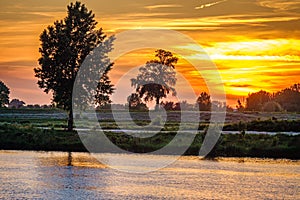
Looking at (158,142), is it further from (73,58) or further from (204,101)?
(204,101)

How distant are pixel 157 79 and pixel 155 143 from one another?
64.5 metres

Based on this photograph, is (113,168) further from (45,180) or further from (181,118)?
(181,118)

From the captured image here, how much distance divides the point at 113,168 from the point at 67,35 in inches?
1037

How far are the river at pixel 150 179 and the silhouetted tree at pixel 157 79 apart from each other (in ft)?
219

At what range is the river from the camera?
131 ft

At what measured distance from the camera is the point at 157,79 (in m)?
128

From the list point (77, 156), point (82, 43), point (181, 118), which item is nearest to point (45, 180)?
point (77, 156)

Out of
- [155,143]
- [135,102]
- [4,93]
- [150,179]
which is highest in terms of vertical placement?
[4,93]

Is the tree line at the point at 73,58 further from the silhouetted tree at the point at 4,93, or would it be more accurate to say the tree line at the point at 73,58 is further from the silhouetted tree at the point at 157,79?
the silhouetted tree at the point at 4,93

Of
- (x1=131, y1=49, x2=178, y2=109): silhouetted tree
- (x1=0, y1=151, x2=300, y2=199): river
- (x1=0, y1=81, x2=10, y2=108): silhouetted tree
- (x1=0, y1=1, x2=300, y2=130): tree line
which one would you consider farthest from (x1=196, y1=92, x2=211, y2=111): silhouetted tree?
(x1=0, y1=151, x2=300, y2=199): river

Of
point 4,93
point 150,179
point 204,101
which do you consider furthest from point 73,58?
point 4,93

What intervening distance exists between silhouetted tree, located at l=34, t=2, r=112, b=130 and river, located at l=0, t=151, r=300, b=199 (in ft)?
55.7

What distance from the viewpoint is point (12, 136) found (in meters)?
67.3

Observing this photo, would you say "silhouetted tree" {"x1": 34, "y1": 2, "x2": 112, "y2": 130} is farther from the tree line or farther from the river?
the river
